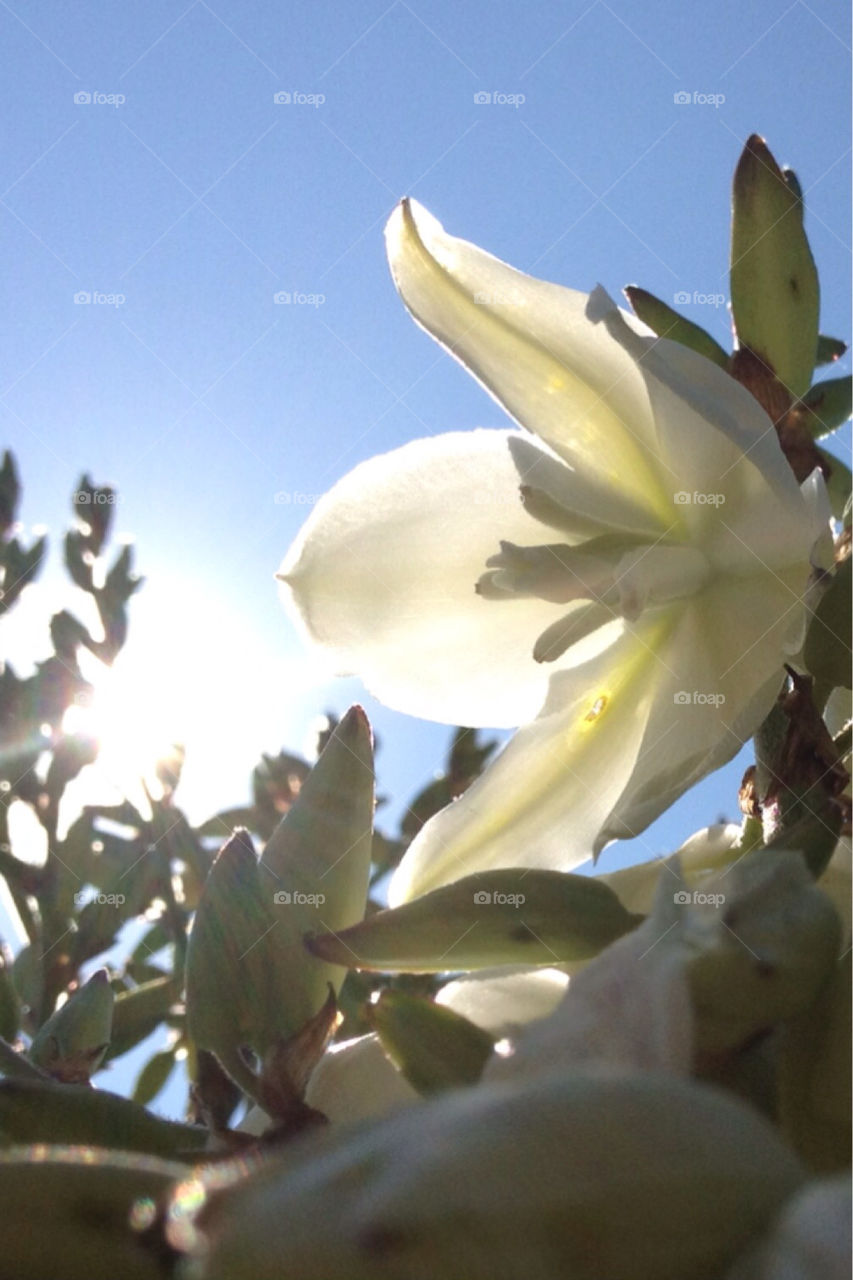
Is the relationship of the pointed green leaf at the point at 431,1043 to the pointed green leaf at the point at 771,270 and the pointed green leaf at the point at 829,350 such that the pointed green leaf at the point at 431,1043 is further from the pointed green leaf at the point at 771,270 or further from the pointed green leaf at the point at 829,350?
the pointed green leaf at the point at 829,350

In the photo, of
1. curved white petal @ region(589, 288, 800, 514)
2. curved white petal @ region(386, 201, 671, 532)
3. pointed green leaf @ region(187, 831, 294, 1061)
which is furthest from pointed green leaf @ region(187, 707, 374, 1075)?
curved white petal @ region(386, 201, 671, 532)

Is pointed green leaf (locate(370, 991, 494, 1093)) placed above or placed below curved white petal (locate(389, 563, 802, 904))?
below

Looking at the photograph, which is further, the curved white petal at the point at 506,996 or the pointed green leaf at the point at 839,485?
the pointed green leaf at the point at 839,485

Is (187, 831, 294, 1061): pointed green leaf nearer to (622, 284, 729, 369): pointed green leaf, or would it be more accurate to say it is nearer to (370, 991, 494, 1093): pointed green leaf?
(370, 991, 494, 1093): pointed green leaf

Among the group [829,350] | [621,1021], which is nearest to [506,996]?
[621,1021]

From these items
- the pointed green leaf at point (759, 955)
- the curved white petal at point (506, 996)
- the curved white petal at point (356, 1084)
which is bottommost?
the curved white petal at point (356, 1084)

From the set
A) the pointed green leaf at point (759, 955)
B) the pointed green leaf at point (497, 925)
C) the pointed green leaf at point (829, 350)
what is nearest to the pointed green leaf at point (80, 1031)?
the pointed green leaf at point (497, 925)

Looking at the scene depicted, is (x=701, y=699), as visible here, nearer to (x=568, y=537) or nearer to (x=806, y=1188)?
(x=568, y=537)
